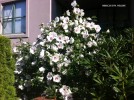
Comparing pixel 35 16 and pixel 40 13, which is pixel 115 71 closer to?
pixel 40 13

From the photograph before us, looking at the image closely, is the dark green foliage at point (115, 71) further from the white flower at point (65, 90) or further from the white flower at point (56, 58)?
the white flower at point (56, 58)

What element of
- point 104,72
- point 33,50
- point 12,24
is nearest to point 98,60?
point 104,72

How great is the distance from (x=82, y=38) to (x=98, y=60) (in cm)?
143

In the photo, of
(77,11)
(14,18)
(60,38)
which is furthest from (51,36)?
(14,18)

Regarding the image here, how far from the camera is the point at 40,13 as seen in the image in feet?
41.7

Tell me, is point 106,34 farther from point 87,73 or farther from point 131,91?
point 131,91

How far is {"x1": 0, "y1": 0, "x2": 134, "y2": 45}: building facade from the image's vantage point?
1257 cm

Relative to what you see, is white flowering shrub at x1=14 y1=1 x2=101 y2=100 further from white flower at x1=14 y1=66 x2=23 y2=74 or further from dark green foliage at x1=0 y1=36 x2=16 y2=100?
dark green foliage at x1=0 y1=36 x2=16 y2=100

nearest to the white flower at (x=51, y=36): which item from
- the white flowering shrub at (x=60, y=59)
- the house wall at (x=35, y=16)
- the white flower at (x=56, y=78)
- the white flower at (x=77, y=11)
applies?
the white flowering shrub at (x=60, y=59)

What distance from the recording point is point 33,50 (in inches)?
334

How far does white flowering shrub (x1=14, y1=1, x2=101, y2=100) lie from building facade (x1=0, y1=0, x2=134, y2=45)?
11.6 feet

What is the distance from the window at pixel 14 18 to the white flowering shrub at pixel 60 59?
16.1 ft

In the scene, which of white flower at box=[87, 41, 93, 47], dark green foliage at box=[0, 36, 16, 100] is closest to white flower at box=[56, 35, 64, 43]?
white flower at box=[87, 41, 93, 47]

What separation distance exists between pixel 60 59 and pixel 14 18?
22.7 ft
